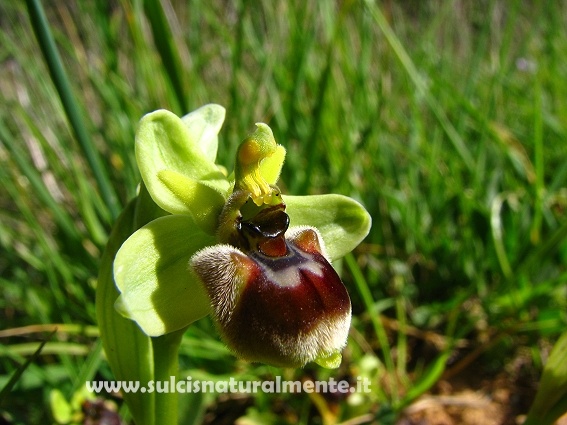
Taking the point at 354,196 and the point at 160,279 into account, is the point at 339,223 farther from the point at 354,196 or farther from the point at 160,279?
the point at 354,196

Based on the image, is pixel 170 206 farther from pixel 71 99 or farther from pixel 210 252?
pixel 71 99

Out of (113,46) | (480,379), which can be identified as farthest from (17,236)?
(480,379)

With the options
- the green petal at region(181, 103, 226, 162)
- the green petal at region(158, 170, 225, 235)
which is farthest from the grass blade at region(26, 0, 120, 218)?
the green petal at region(158, 170, 225, 235)

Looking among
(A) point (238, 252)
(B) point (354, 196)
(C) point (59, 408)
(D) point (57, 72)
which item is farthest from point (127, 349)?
(B) point (354, 196)

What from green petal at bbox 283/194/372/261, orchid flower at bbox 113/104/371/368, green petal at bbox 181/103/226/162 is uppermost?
green petal at bbox 181/103/226/162

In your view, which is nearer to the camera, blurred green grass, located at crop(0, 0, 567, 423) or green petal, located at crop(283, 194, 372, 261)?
green petal, located at crop(283, 194, 372, 261)

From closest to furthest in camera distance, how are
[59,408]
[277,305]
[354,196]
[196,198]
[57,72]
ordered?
[277,305] < [196,198] < [57,72] < [59,408] < [354,196]

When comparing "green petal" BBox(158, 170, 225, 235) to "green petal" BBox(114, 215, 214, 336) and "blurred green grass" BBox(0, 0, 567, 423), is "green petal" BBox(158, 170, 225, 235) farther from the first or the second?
"blurred green grass" BBox(0, 0, 567, 423)
